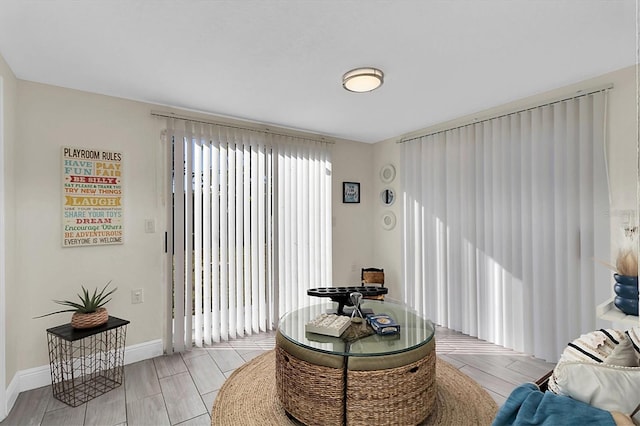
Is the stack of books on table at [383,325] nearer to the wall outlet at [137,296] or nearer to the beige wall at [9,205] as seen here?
the wall outlet at [137,296]

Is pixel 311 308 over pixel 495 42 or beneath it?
beneath

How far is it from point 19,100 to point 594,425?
3922 mm

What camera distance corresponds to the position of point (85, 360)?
268 cm

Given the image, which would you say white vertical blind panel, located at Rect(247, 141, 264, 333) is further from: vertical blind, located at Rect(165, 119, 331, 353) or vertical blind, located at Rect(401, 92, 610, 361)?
vertical blind, located at Rect(401, 92, 610, 361)

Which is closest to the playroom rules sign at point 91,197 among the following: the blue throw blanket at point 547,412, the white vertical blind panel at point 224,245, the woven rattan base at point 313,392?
the white vertical blind panel at point 224,245

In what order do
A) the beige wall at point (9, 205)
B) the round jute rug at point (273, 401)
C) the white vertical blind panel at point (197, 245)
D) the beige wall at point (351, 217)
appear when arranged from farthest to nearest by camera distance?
1. the beige wall at point (351, 217)
2. the white vertical blind panel at point (197, 245)
3. the beige wall at point (9, 205)
4. the round jute rug at point (273, 401)

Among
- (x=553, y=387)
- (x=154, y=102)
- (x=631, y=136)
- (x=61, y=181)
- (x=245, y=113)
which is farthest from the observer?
(x=245, y=113)

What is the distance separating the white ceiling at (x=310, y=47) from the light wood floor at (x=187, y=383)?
97.5 inches

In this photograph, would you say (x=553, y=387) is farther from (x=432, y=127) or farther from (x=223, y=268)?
(x=432, y=127)

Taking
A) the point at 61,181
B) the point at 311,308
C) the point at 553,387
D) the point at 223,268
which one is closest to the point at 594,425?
the point at 553,387

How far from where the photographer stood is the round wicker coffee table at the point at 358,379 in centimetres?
180

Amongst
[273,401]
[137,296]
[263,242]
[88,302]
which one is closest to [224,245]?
[263,242]

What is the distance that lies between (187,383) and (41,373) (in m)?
1.17

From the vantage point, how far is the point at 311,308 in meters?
2.73
